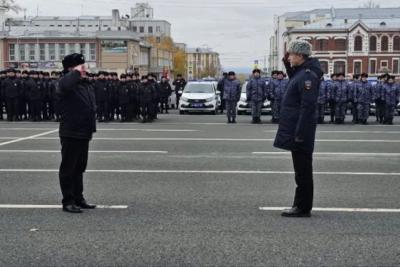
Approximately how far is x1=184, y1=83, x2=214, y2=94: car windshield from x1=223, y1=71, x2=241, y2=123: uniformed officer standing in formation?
22.8ft

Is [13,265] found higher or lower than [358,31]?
lower

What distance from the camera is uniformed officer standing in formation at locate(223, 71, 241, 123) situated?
2353 cm

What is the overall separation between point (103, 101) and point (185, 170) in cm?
1320

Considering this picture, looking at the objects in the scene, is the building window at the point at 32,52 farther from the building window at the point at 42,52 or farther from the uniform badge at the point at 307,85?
the uniform badge at the point at 307,85

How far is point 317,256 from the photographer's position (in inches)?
242

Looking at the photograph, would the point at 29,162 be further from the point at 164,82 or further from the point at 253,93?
the point at 164,82

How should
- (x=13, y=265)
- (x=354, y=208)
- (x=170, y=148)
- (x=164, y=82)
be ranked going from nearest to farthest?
1. (x=13, y=265)
2. (x=354, y=208)
3. (x=170, y=148)
4. (x=164, y=82)

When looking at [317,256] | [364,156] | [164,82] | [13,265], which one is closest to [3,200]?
[13,265]

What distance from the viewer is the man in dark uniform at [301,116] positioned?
299 inches

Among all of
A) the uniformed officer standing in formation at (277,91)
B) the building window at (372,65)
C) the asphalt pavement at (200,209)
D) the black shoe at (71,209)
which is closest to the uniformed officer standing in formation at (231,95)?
the uniformed officer standing in formation at (277,91)

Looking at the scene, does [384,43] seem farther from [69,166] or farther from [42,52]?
[69,166]

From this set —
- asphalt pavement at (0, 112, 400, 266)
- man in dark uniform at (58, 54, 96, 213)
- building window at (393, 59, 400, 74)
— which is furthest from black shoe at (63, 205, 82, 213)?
building window at (393, 59, 400, 74)

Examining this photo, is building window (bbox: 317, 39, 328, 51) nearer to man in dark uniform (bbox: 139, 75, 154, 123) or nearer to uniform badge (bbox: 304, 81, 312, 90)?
man in dark uniform (bbox: 139, 75, 154, 123)

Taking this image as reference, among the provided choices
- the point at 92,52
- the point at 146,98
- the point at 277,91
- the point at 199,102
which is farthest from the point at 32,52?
the point at 277,91
